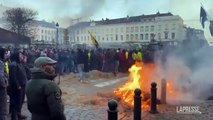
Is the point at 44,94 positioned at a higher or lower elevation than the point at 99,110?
higher

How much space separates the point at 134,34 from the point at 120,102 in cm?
9053

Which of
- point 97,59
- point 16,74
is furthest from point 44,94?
point 97,59

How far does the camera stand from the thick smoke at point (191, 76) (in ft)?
38.5

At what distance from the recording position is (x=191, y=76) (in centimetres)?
1402

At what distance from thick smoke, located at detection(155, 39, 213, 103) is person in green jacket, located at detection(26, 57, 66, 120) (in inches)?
282

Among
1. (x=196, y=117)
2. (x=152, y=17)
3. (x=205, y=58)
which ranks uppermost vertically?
(x=152, y=17)

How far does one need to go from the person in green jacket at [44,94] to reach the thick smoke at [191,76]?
717 cm

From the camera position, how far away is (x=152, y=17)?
95.2 m

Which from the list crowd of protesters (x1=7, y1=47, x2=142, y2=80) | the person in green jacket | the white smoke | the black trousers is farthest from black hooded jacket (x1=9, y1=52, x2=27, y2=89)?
crowd of protesters (x1=7, y1=47, x2=142, y2=80)

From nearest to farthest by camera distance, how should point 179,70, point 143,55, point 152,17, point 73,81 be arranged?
point 179,70 < point 73,81 < point 143,55 < point 152,17

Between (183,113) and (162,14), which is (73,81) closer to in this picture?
(183,113)

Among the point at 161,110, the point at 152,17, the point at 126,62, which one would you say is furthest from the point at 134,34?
the point at 161,110

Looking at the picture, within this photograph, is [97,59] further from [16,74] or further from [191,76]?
[16,74]

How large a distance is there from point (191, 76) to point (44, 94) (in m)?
11.0
